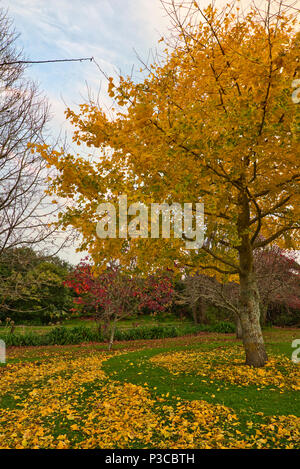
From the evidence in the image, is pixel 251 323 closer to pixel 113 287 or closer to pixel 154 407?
pixel 154 407

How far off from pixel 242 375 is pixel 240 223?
11.7 ft

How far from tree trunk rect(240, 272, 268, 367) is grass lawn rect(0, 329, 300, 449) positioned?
34 centimetres

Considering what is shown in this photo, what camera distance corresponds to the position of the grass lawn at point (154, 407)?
384 centimetres

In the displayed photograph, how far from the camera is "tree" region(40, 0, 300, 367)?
458 cm

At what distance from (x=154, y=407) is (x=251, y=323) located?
3579mm

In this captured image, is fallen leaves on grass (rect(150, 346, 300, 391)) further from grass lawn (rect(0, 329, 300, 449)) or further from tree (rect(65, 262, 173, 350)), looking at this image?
tree (rect(65, 262, 173, 350))

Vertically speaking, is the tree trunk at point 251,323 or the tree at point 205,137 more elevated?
the tree at point 205,137

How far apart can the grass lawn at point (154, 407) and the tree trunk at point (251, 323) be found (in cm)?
34

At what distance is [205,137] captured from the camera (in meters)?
4.61

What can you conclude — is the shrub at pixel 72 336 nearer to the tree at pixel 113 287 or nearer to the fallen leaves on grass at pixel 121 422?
the tree at pixel 113 287

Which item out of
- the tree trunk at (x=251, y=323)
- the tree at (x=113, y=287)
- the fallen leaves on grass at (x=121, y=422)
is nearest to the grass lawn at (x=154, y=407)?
the fallen leaves on grass at (x=121, y=422)

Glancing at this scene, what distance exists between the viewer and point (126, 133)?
645cm

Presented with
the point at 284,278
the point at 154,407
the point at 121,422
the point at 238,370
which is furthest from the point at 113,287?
the point at 284,278

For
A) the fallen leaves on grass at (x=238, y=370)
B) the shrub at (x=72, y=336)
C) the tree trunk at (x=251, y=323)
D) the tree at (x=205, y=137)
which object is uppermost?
the tree at (x=205, y=137)
